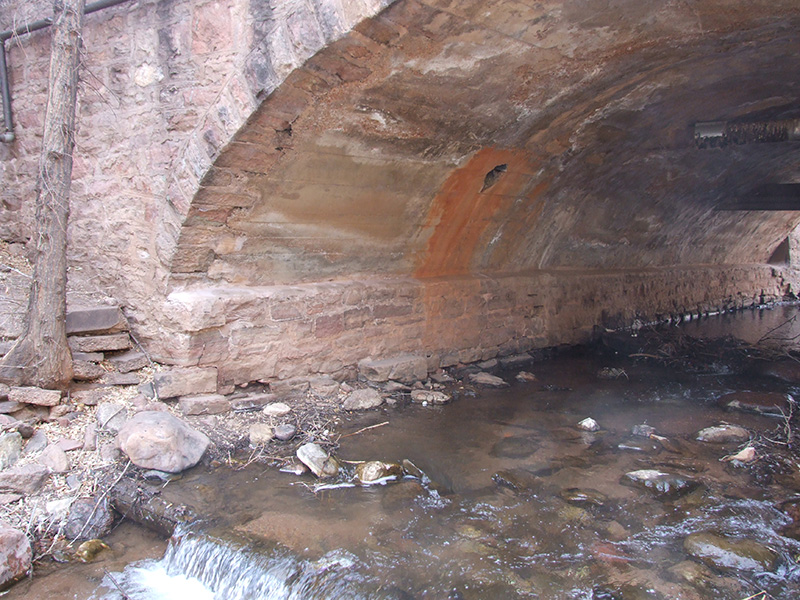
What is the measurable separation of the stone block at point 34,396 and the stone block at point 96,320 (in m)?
0.55

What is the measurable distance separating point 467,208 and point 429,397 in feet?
6.26

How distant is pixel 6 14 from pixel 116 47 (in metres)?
1.54

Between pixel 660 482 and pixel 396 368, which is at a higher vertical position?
pixel 396 368

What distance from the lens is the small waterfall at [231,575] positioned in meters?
2.63

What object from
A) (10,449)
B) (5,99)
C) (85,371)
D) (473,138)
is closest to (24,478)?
(10,449)

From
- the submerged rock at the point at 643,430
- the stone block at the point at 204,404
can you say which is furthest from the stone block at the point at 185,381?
the submerged rock at the point at 643,430

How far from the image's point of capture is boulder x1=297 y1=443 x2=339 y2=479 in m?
3.70

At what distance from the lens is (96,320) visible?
4.40 m

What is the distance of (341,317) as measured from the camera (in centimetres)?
523

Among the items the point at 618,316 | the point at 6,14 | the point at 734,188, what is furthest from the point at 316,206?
the point at 734,188

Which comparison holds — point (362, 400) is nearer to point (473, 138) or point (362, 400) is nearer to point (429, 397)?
point (429, 397)

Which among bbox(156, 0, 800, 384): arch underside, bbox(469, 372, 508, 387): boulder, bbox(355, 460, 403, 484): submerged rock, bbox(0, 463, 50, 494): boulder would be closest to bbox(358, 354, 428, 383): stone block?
bbox(156, 0, 800, 384): arch underside

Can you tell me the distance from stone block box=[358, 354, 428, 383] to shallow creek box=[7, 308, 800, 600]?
29.6 inches

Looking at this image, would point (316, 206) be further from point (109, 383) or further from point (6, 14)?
point (6, 14)
